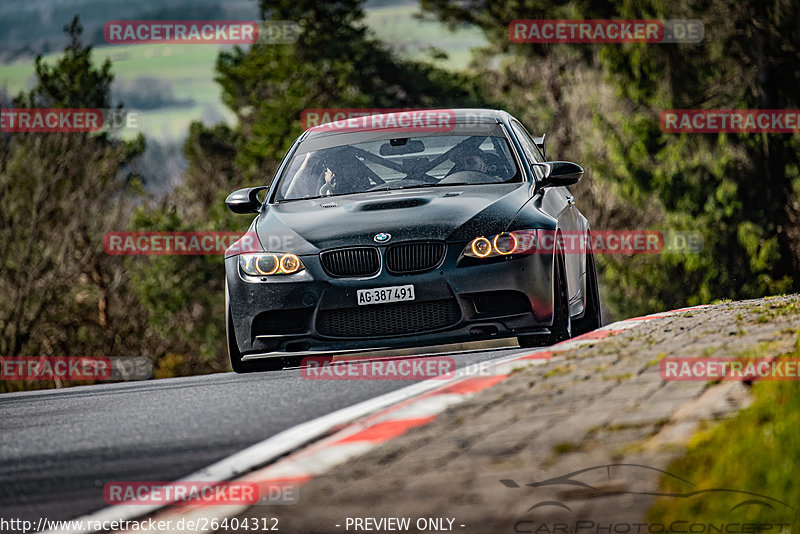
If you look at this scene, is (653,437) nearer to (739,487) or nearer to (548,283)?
(739,487)

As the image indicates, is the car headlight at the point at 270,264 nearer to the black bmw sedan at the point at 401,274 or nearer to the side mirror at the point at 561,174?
the black bmw sedan at the point at 401,274

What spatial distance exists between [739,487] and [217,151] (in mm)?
65773

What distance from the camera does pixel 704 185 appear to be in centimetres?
2978

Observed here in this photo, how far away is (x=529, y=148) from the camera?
→ 981 cm

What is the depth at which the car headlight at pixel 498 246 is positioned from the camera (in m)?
7.76

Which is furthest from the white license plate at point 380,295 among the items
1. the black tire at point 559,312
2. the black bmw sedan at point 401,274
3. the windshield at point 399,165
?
the windshield at point 399,165

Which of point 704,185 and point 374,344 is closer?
point 374,344

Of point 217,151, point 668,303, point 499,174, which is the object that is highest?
point 217,151

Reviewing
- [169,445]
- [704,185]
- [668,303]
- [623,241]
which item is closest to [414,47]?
[623,241]

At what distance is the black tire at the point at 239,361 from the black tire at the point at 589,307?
2.41 meters

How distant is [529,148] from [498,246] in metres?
2.23

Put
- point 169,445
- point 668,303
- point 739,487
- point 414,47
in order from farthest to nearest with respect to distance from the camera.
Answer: point 414,47
point 668,303
point 169,445
point 739,487

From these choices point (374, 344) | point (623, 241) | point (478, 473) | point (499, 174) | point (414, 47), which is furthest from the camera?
point (414, 47)

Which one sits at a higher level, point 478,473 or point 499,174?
point 499,174
